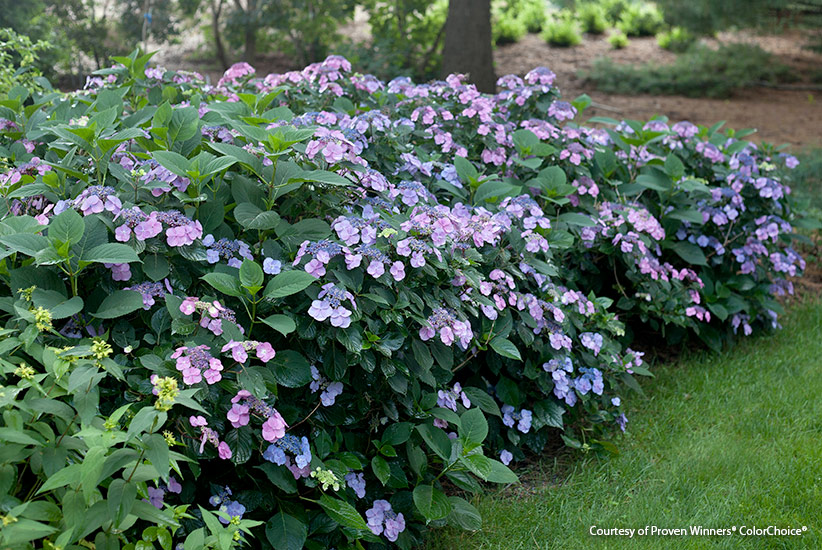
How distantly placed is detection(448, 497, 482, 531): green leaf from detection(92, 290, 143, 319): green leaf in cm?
109

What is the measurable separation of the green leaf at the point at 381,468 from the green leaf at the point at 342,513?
0.16m

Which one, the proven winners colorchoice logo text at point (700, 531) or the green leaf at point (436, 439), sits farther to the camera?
the proven winners colorchoice logo text at point (700, 531)

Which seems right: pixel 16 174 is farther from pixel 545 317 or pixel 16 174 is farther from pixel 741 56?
pixel 741 56

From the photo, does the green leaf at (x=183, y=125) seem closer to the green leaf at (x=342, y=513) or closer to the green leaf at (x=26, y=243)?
the green leaf at (x=26, y=243)

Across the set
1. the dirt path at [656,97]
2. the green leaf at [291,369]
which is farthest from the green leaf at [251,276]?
the dirt path at [656,97]

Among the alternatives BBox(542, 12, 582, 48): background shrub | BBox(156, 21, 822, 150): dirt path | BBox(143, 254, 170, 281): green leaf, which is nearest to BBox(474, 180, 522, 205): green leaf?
BBox(143, 254, 170, 281): green leaf

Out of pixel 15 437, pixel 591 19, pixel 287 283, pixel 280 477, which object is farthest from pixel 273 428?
pixel 591 19

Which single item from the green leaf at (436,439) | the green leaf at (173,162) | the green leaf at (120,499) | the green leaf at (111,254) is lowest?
the green leaf at (436,439)

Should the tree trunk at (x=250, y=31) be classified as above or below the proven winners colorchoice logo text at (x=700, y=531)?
above

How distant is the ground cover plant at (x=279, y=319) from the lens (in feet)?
5.62

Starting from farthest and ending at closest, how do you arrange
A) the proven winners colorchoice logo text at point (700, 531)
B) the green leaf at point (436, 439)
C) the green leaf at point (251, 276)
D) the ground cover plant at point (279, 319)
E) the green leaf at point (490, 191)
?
1. the green leaf at point (490, 191)
2. the proven winners colorchoice logo text at point (700, 531)
3. the green leaf at point (436, 439)
4. the green leaf at point (251, 276)
5. the ground cover plant at point (279, 319)

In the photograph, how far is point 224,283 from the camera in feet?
6.75

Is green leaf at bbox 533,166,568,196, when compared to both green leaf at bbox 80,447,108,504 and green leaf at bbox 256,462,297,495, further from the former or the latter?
green leaf at bbox 80,447,108,504

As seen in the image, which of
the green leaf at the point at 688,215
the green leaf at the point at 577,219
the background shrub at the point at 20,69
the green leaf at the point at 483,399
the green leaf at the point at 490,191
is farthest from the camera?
the green leaf at the point at 688,215
